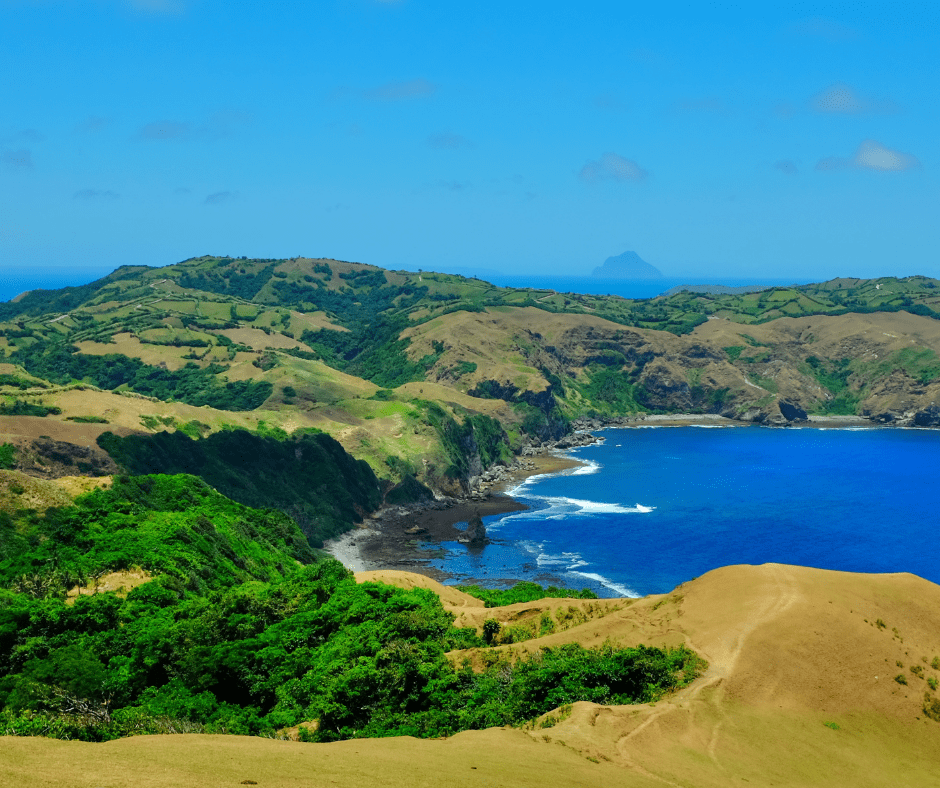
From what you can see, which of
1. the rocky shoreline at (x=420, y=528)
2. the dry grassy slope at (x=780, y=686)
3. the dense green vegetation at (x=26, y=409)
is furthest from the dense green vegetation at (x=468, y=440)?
the dry grassy slope at (x=780, y=686)

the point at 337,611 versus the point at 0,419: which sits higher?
the point at 0,419

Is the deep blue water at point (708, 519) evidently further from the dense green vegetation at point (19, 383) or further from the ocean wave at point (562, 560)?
the dense green vegetation at point (19, 383)

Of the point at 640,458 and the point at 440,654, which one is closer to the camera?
the point at 440,654

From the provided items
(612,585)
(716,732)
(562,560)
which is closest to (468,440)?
(562,560)

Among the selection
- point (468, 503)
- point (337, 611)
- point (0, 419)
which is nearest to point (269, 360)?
point (468, 503)

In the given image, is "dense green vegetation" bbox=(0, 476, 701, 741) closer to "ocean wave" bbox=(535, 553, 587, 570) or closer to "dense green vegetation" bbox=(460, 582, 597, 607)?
"dense green vegetation" bbox=(460, 582, 597, 607)

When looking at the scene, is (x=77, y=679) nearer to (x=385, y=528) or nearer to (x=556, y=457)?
(x=385, y=528)

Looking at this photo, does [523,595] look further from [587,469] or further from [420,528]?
[587,469]
